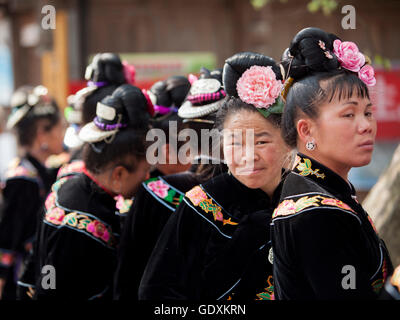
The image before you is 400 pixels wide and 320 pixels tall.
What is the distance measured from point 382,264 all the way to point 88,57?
23.0 ft

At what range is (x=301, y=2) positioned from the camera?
7.50 metres

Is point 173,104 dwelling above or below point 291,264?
above

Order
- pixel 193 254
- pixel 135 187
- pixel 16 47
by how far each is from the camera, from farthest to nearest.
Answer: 1. pixel 16 47
2. pixel 135 187
3. pixel 193 254

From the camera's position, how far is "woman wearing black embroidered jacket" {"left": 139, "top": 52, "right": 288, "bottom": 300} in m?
2.04

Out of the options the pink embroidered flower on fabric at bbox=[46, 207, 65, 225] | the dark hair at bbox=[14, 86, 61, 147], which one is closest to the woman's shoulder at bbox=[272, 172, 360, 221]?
the pink embroidered flower on fabric at bbox=[46, 207, 65, 225]

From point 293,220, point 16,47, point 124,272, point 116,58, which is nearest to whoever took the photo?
point 293,220

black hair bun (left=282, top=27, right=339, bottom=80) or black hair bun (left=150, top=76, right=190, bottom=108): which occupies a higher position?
black hair bun (left=282, top=27, right=339, bottom=80)

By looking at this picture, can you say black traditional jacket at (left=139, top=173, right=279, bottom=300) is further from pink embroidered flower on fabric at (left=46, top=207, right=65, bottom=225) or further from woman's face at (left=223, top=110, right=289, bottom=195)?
pink embroidered flower on fabric at (left=46, top=207, right=65, bottom=225)

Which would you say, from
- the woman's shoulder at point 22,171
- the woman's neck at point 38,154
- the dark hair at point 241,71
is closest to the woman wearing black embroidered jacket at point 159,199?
the dark hair at point 241,71

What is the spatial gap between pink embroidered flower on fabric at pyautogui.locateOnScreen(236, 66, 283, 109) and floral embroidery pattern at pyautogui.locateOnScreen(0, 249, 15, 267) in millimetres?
2443

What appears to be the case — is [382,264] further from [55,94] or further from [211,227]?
[55,94]

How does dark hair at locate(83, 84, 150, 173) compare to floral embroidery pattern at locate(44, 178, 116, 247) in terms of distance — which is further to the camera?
dark hair at locate(83, 84, 150, 173)

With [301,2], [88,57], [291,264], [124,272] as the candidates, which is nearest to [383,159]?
[301,2]

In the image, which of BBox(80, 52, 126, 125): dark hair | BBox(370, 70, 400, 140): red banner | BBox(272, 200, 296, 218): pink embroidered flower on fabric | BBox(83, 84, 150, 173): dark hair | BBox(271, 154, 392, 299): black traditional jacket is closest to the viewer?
BBox(271, 154, 392, 299): black traditional jacket
